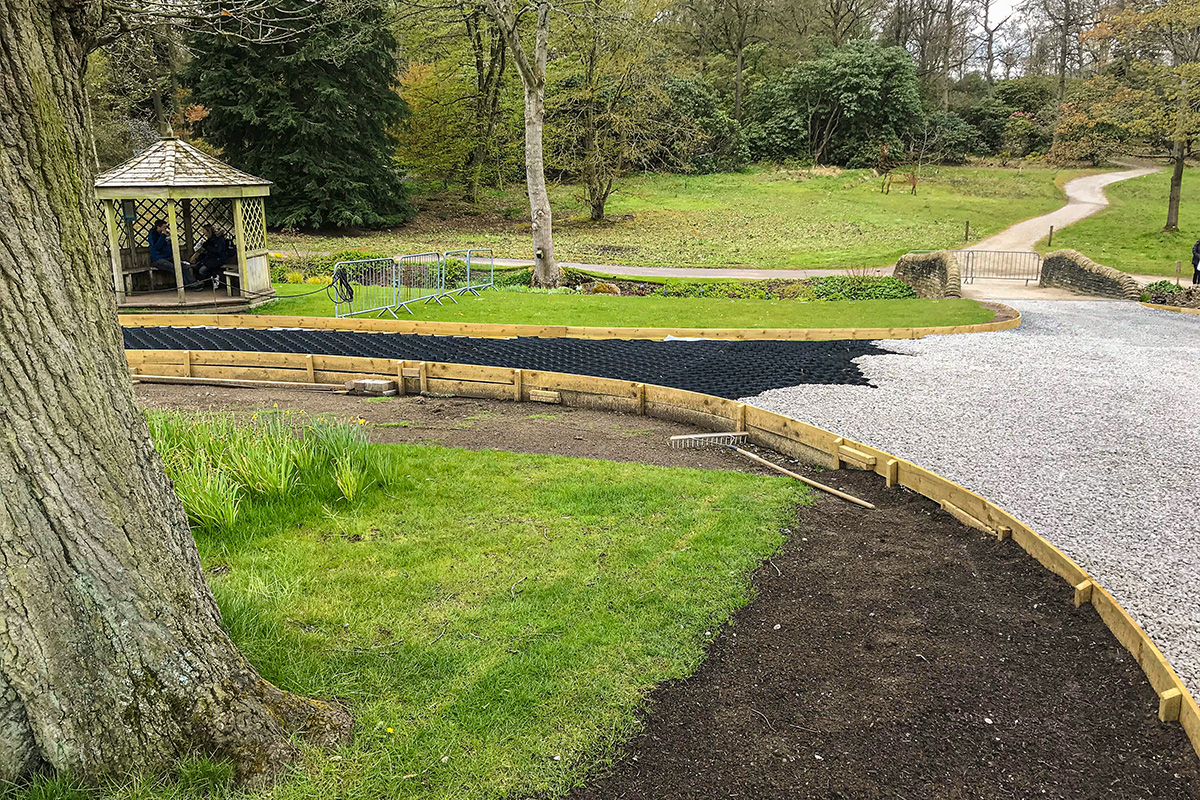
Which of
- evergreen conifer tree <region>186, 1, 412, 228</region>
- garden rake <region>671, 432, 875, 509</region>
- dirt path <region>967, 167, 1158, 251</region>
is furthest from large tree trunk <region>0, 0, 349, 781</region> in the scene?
evergreen conifer tree <region>186, 1, 412, 228</region>

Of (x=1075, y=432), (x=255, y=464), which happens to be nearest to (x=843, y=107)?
(x=1075, y=432)

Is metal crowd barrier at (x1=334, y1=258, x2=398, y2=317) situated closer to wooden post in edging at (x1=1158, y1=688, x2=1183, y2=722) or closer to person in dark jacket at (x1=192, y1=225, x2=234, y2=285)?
person in dark jacket at (x1=192, y1=225, x2=234, y2=285)

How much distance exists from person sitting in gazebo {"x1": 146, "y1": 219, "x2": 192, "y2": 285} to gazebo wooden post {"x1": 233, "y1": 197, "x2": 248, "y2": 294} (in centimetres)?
129

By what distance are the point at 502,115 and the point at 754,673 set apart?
33.1 meters

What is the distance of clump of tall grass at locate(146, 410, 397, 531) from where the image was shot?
5664 mm

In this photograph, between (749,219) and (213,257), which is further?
(749,219)

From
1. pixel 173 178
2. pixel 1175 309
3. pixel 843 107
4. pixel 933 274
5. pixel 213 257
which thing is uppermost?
pixel 843 107

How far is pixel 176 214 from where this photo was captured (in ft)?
50.4

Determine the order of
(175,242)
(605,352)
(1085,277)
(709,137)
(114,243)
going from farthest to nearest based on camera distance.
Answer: (709,137) → (1085,277) → (114,243) → (175,242) → (605,352)

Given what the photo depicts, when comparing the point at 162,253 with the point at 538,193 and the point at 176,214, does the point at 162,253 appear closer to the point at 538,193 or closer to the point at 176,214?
the point at 176,214

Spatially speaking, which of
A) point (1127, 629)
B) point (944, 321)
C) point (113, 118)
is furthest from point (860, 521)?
point (113, 118)

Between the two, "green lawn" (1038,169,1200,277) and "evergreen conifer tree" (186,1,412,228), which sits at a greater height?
"evergreen conifer tree" (186,1,412,228)

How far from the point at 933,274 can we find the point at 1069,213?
672 inches

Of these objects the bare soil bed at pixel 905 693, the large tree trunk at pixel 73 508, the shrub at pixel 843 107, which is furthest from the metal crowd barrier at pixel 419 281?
the shrub at pixel 843 107
